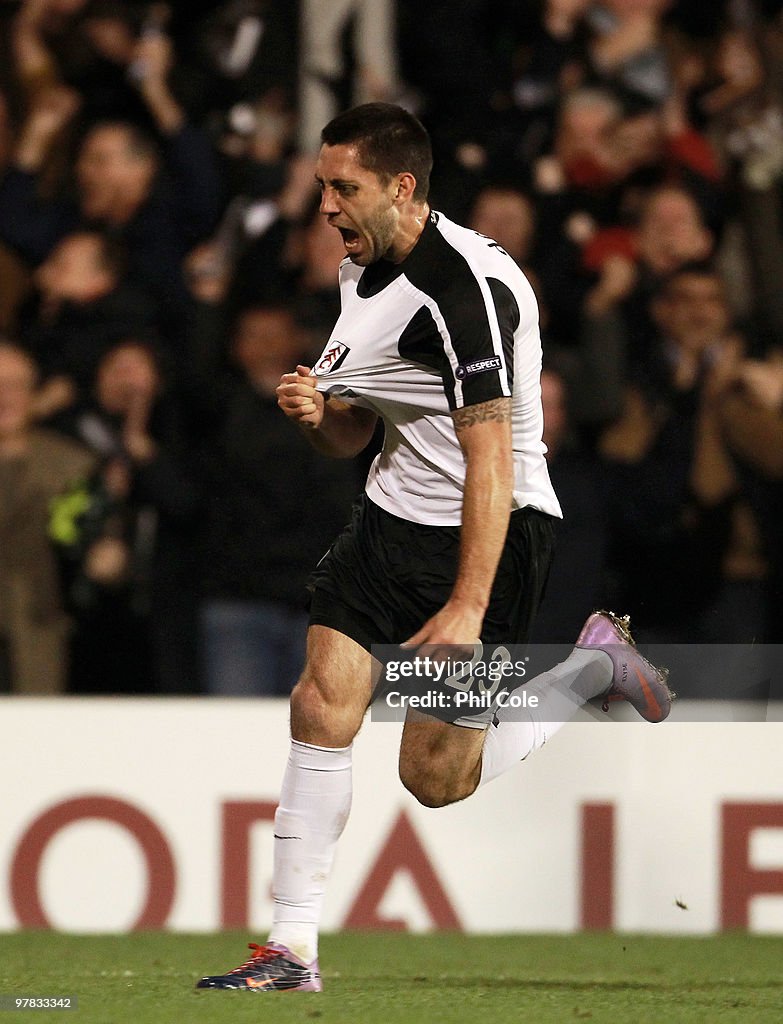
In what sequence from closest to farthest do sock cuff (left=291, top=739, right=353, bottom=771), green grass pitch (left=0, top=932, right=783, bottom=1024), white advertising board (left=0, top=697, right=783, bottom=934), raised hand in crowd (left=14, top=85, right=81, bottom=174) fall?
green grass pitch (left=0, top=932, right=783, bottom=1024) → sock cuff (left=291, top=739, right=353, bottom=771) → white advertising board (left=0, top=697, right=783, bottom=934) → raised hand in crowd (left=14, top=85, right=81, bottom=174)

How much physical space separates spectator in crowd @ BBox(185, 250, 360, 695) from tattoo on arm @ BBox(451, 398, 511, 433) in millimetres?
2417

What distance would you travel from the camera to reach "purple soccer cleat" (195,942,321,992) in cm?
419

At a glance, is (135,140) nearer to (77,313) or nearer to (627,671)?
(77,313)

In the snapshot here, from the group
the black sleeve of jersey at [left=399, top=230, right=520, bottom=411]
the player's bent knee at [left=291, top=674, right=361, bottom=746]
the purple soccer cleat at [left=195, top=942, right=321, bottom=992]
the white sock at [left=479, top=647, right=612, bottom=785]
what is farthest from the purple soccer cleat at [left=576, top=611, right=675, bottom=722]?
the purple soccer cleat at [left=195, top=942, right=321, bottom=992]

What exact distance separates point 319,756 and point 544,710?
0.77m

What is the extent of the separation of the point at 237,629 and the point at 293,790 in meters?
2.32

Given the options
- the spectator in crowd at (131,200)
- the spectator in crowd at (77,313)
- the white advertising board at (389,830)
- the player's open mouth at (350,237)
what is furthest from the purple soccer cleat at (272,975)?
the spectator in crowd at (131,200)

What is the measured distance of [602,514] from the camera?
6531 millimetres

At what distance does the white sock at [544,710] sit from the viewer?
4.68 meters

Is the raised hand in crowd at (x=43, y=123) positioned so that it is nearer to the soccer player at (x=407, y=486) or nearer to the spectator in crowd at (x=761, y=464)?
the spectator in crowd at (x=761, y=464)

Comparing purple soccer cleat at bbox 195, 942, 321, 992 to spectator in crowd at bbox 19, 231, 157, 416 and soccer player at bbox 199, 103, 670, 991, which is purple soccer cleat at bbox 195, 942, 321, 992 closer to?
soccer player at bbox 199, 103, 670, 991

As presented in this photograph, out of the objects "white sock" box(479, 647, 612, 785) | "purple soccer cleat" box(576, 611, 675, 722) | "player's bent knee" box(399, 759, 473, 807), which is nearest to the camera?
"player's bent knee" box(399, 759, 473, 807)

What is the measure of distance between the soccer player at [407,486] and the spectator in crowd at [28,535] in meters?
2.54

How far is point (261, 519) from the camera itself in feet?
21.5
